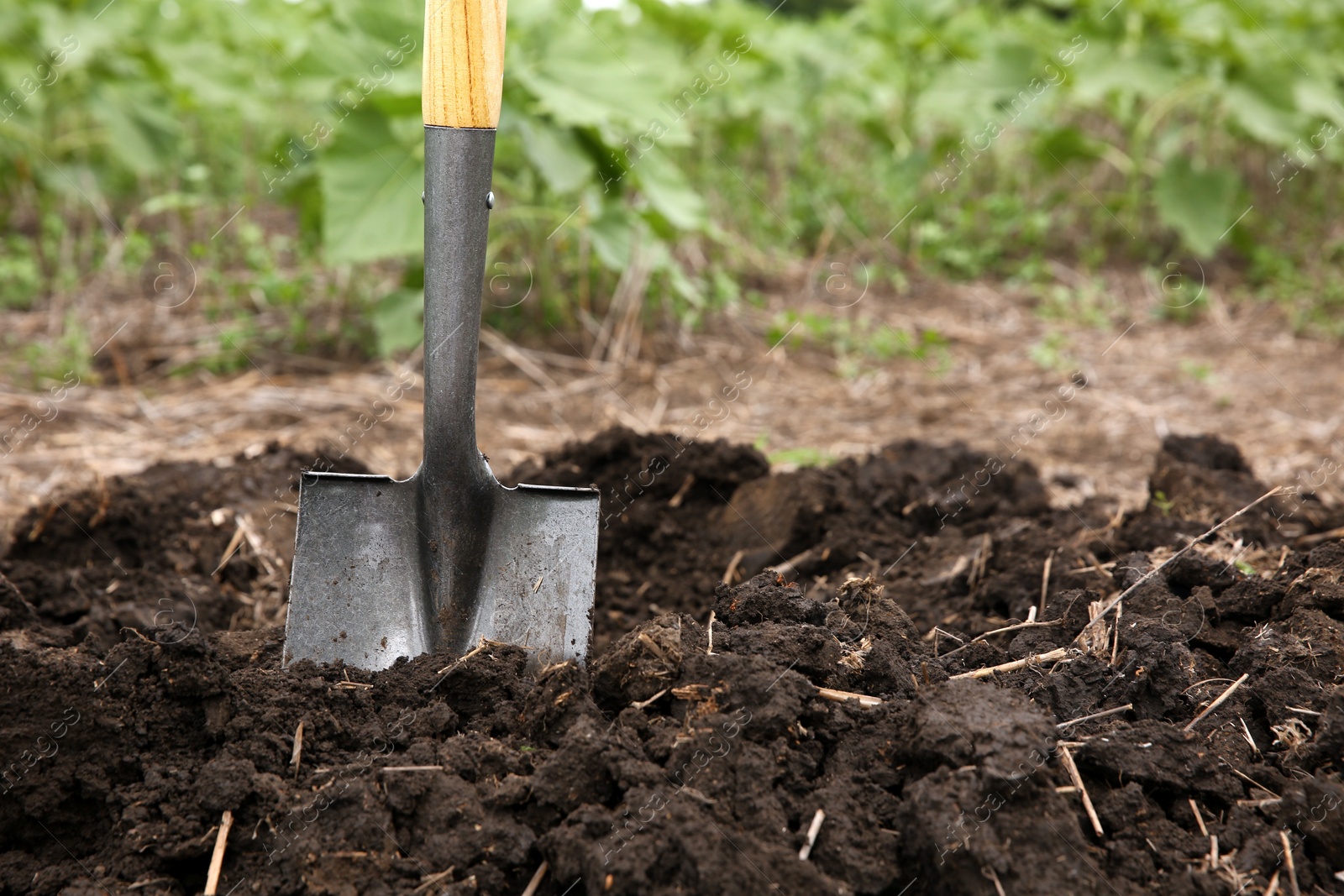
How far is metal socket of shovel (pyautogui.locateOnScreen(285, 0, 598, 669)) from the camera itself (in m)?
1.60

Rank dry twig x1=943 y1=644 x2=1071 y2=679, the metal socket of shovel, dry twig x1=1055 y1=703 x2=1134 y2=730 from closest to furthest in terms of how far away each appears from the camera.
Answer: dry twig x1=1055 y1=703 x2=1134 y2=730 < dry twig x1=943 y1=644 x2=1071 y2=679 < the metal socket of shovel

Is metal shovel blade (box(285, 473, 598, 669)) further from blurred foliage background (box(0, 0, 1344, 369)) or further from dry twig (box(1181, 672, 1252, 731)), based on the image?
blurred foliage background (box(0, 0, 1344, 369))

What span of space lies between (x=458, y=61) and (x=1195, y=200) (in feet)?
15.1

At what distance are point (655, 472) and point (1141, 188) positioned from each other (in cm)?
472

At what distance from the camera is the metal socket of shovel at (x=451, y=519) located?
5.24ft

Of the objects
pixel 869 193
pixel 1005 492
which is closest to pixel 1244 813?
pixel 1005 492

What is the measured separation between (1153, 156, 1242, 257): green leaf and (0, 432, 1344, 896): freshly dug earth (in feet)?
11.9

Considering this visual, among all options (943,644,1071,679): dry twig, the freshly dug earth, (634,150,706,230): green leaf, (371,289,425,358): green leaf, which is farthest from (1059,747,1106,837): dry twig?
(371,289,425,358): green leaf

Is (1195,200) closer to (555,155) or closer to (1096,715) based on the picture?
(555,155)

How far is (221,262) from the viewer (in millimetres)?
4941

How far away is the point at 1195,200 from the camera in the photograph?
506cm

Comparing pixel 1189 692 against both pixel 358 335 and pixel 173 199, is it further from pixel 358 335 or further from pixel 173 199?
pixel 173 199

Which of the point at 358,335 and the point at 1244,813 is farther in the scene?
the point at 358,335

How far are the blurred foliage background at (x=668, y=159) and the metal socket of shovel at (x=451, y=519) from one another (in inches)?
71.3
